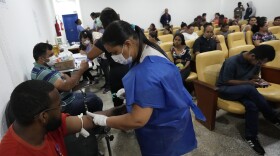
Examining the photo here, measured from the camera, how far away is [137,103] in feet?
2.88

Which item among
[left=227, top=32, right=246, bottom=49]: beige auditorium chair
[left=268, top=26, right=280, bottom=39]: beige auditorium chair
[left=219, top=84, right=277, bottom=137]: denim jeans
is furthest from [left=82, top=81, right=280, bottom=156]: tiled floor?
[left=268, top=26, right=280, bottom=39]: beige auditorium chair

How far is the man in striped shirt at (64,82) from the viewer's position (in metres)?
1.82

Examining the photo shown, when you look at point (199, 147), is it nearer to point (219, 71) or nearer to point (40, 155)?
point (219, 71)

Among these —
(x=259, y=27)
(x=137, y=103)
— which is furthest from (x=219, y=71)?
(x=259, y=27)

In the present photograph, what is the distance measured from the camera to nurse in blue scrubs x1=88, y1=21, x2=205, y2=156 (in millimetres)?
874

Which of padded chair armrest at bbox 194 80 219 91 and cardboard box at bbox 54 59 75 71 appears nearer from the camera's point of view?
padded chair armrest at bbox 194 80 219 91

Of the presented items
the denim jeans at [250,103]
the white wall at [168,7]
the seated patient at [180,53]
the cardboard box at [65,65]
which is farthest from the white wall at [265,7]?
the cardboard box at [65,65]

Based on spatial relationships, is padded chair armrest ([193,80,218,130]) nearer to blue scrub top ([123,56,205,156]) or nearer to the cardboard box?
blue scrub top ([123,56,205,156])

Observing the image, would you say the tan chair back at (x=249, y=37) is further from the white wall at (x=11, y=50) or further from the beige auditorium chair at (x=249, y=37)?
the white wall at (x=11, y=50)

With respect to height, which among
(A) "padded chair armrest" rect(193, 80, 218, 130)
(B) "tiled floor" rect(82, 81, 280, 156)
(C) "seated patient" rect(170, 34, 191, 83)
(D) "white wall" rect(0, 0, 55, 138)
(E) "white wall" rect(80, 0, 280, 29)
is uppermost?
(E) "white wall" rect(80, 0, 280, 29)

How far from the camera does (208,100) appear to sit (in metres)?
2.06

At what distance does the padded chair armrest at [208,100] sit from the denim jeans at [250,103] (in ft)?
0.48

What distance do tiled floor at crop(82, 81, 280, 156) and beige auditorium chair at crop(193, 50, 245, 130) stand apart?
13cm

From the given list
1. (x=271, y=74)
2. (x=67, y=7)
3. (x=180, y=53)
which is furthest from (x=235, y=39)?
(x=67, y=7)
